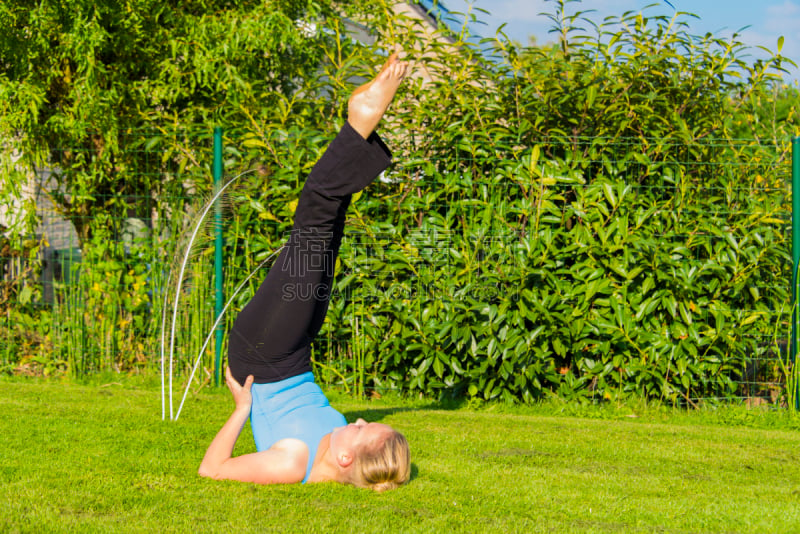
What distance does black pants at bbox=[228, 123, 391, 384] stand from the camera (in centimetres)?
336

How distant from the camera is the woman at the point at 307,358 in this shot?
335 cm

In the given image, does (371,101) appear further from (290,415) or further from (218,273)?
(218,273)

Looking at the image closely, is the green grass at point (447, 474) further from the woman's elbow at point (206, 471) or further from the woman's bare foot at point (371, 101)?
the woman's bare foot at point (371, 101)

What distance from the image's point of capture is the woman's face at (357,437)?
336 cm

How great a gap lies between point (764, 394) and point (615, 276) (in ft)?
5.03

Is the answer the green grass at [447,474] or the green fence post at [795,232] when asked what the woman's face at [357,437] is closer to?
the green grass at [447,474]

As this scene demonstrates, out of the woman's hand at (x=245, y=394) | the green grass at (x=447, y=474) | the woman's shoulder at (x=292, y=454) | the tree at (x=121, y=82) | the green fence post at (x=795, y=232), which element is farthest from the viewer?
the tree at (x=121, y=82)

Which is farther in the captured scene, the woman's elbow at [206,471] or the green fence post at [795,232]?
the green fence post at [795,232]

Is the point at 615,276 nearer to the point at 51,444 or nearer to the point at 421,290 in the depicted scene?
the point at 421,290

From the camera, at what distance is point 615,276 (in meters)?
5.60

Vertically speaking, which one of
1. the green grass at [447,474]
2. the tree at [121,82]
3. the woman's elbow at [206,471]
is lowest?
the green grass at [447,474]

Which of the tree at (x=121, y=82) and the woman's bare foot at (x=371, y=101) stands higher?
the tree at (x=121, y=82)

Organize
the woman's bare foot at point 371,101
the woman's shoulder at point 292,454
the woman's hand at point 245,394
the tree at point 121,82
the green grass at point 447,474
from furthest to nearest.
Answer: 1. the tree at point 121,82
2. the woman's hand at point 245,394
3. the woman's shoulder at point 292,454
4. the woman's bare foot at point 371,101
5. the green grass at point 447,474

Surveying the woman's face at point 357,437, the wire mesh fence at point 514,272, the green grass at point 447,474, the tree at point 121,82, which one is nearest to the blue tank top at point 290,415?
the woman's face at point 357,437
